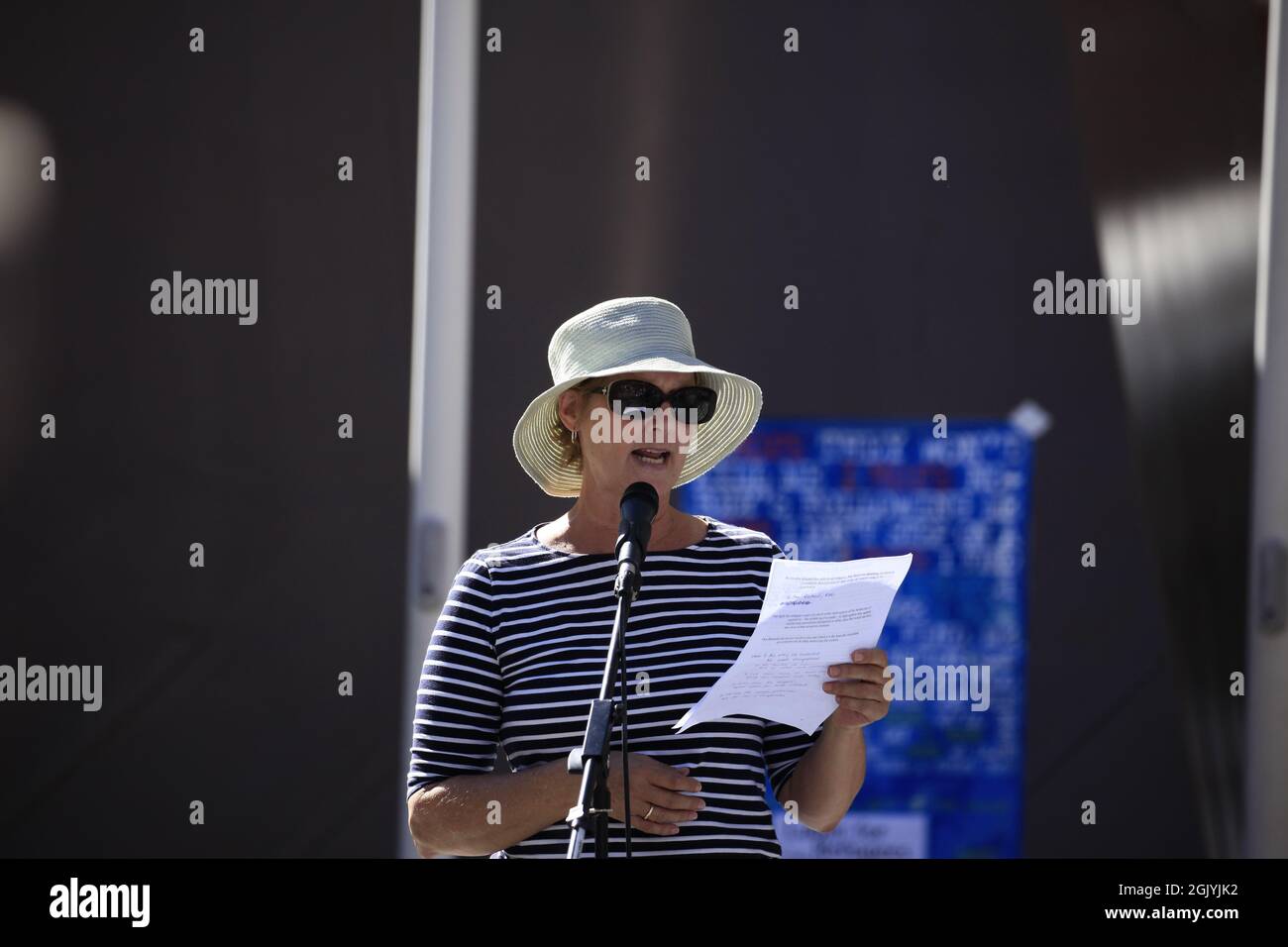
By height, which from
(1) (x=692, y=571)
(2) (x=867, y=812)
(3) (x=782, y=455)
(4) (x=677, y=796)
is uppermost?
(3) (x=782, y=455)

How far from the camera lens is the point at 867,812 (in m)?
3.98

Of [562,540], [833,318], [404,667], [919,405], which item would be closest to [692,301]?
[833,318]

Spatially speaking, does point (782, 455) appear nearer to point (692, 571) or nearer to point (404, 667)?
point (404, 667)

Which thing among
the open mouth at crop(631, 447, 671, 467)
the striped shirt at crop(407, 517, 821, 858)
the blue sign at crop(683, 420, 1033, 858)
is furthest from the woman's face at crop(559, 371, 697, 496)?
the blue sign at crop(683, 420, 1033, 858)

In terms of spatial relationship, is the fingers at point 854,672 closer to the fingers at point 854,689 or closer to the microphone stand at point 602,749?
the fingers at point 854,689

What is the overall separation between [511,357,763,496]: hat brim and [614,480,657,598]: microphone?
320mm

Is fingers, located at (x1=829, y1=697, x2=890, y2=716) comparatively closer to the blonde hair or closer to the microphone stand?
the microphone stand

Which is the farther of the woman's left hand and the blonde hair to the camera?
the blonde hair

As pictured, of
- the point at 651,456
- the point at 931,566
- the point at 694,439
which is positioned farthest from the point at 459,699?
the point at 931,566

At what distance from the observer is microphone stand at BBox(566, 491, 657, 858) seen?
1673 millimetres

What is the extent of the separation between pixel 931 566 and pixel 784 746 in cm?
200

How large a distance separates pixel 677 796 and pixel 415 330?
2481 millimetres

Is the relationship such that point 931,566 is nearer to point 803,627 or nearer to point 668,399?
point 668,399

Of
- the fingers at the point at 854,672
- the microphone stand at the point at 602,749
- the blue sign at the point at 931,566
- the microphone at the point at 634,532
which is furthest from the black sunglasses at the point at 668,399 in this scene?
the blue sign at the point at 931,566
